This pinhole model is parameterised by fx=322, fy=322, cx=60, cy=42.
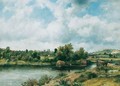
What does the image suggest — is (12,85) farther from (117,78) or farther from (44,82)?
(117,78)

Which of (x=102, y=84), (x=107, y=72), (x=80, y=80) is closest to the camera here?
(x=102, y=84)

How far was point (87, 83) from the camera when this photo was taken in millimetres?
100062

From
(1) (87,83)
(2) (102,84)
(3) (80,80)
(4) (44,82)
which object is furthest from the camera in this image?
(4) (44,82)

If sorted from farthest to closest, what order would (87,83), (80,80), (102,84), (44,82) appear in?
(44,82)
(80,80)
(87,83)
(102,84)

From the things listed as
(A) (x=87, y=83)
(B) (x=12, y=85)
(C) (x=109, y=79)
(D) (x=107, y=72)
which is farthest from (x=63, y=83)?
(B) (x=12, y=85)

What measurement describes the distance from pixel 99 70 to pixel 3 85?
147ft

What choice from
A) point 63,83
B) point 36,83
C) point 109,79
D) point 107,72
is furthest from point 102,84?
point 36,83

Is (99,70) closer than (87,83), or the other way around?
(87,83)

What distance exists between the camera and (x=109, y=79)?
97.0 metres

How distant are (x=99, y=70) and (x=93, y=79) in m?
18.7

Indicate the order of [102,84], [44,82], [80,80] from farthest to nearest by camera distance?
1. [44,82]
2. [80,80]
3. [102,84]

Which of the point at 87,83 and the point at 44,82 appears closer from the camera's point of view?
the point at 87,83

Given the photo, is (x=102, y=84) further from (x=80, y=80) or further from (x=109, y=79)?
(x=80, y=80)

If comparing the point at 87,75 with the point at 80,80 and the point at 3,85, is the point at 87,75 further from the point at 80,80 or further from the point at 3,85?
the point at 3,85
